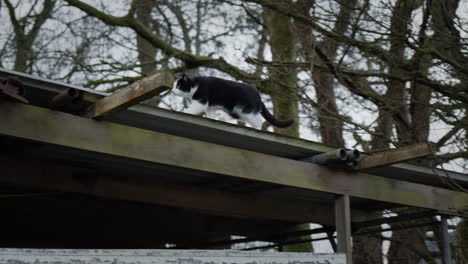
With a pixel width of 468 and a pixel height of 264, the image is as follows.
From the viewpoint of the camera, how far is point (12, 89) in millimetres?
3354

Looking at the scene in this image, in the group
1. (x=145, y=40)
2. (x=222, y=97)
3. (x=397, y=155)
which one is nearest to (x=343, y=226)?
(x=397, y=155)

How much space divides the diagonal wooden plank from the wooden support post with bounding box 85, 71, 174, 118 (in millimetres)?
119

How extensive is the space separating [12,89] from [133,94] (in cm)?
68

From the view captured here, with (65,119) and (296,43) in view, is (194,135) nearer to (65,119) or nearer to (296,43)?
(65,119)

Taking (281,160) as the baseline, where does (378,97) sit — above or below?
above

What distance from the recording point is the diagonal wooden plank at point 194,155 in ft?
11.5

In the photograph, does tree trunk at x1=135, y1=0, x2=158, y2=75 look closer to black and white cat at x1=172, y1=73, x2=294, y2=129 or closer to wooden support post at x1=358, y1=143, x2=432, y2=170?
black and white cat at x1=172, y1=73, x2=294, y2=129

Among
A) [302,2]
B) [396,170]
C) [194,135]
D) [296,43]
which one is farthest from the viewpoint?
[296,43]

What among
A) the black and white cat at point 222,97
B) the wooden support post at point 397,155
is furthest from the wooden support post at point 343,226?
the black and white cat at point 222,97

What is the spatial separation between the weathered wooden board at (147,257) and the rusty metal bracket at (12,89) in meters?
0.99

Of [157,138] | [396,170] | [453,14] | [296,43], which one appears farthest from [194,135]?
[296,43]

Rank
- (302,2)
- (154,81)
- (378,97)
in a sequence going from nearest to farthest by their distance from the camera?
(154,81) → (302,2) → (378,97)

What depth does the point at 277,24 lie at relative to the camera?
446 inches

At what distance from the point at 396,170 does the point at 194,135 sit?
2189 mm
